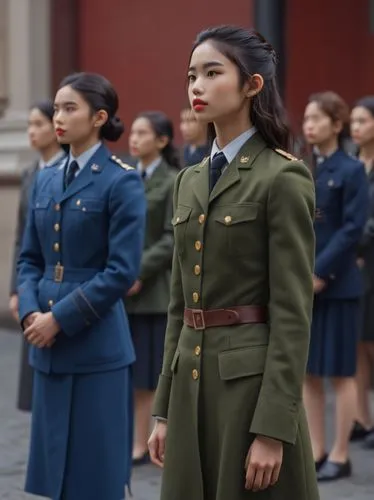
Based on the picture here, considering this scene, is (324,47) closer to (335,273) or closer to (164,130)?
(164,130)

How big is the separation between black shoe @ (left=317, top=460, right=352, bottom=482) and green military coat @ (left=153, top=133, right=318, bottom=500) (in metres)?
2.86

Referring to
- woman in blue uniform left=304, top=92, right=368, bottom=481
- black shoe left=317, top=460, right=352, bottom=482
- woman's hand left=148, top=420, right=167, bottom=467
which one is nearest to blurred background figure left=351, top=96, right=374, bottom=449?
woman in blue uniform left=304, top=92, right=368, bottom=481

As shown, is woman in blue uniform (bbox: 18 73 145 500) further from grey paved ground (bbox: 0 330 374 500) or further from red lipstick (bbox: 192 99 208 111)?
Result: red lipstick (bbox: 192 99 208 111)

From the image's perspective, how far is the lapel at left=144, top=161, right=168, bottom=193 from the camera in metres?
6.46

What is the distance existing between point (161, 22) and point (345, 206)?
5208 mm

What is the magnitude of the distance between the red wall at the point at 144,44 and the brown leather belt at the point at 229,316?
730cm

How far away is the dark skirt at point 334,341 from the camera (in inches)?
242

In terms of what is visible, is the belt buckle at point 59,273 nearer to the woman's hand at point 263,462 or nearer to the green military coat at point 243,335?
the green military coat at point 243,335

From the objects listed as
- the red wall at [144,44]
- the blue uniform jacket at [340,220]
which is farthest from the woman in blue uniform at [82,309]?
the red wall at [144,44]

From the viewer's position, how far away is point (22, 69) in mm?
11578

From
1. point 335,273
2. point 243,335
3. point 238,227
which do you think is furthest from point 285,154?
point 335,273

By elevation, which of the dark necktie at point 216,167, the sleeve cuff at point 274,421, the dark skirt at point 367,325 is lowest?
the dark skirt at point 367,325

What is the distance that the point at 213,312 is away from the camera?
3170 mm

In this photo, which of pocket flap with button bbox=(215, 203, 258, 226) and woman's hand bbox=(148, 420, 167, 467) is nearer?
pocket flap with button bbox=(215, 203, 258, 226)
